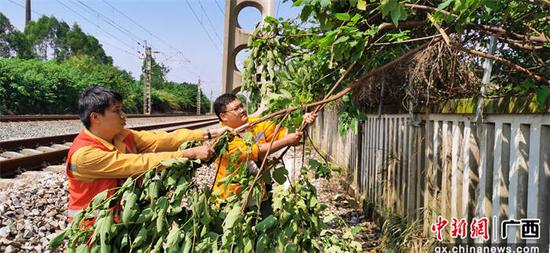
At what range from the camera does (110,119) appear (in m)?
2.38

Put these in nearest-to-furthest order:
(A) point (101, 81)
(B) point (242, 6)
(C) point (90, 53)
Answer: (B) point (242, 6) → (A) point (101, 81) → (C) point (90, 53)

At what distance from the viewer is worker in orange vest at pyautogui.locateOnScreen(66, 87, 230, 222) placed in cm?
222

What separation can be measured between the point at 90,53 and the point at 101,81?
53.5 m

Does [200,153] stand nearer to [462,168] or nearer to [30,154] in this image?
[462,168]

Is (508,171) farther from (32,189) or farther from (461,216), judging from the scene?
(32,189)

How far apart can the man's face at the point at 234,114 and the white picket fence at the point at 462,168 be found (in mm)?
1619

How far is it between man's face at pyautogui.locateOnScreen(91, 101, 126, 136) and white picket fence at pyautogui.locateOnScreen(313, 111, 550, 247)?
2292 mm

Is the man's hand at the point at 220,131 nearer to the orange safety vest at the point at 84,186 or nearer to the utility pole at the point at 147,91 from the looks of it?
the orange safety vest at the point at 84,186

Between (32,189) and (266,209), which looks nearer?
(266,209)

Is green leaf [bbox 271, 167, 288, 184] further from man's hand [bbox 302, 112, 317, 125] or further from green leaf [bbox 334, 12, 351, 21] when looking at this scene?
green leaf [bbox 334, 12, 351, 21]

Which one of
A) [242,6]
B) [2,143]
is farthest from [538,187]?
[2,143]

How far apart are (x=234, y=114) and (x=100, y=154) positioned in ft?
3.80

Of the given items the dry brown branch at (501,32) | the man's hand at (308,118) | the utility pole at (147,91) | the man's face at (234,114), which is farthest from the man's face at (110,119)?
the utility pole at (147,91)

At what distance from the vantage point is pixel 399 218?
429 cm
